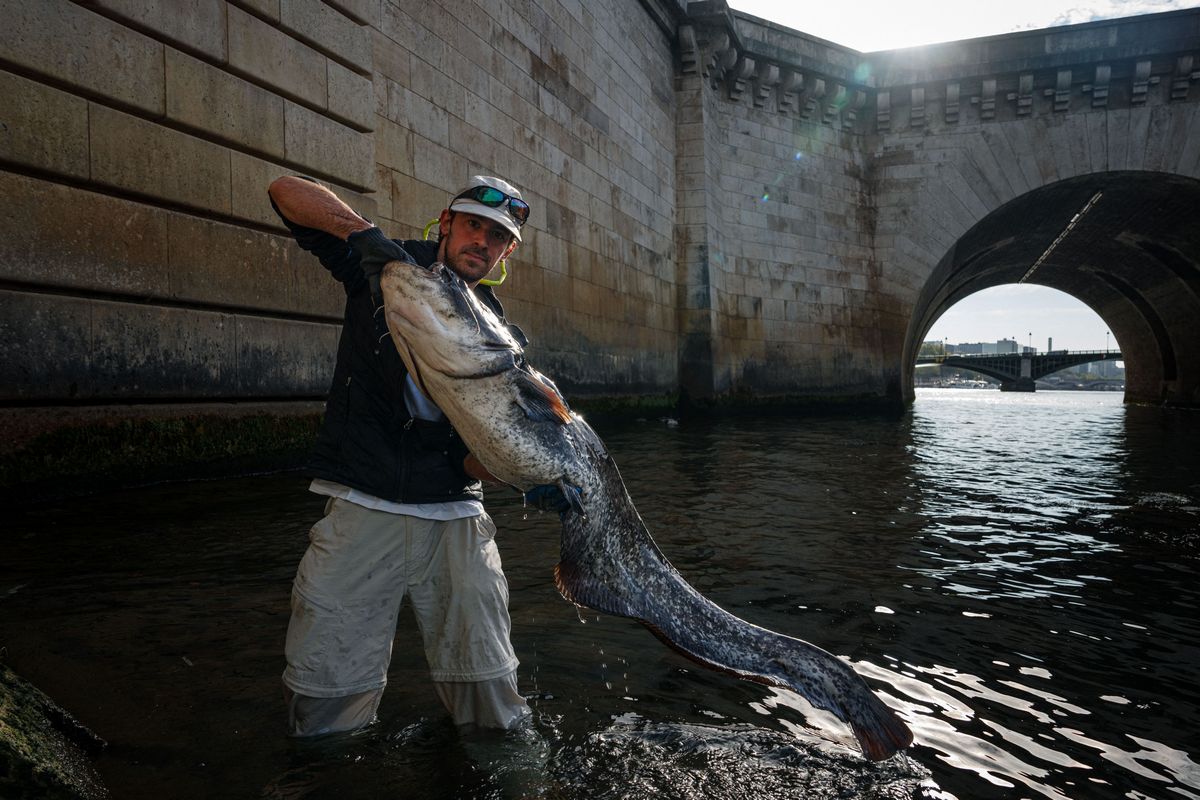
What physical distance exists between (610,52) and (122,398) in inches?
466

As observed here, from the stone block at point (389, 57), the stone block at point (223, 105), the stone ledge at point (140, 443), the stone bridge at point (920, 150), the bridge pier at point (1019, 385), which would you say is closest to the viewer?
the stone ledge at point (140, 443)

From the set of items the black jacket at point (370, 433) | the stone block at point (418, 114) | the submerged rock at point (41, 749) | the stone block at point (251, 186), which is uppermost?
the stone block at point (418, 114)

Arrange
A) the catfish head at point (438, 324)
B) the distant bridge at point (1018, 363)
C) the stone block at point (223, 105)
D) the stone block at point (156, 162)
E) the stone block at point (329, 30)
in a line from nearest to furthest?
the catfish head at point (438, 324) < the stone block at point (156, 162) < the stone block at point (223, 105) < the stone block at point (329, 30) < the distant bridge at point (1018, 363)

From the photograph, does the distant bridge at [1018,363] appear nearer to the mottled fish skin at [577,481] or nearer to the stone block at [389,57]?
the stone block at [389,57]

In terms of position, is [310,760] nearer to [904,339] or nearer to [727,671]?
[727,671]

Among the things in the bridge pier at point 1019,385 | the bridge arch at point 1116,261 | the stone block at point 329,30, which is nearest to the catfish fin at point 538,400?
the stone block at point 329,30

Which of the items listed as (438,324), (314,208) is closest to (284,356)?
(314,208)

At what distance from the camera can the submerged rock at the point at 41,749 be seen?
68.0 inches

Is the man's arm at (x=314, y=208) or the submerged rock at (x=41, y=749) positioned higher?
the man's arm at (x=314, y=208)

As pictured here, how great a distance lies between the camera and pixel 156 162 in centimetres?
588

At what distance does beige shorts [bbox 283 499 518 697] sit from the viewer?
229cm

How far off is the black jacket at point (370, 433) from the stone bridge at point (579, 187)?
3.90m

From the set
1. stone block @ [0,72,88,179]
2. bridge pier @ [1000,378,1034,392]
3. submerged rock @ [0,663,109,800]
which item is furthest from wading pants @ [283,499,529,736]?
bridge pier @ [1000,378,1034,392]

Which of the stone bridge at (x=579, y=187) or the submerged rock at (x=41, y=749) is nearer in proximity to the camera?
the submerged rock at (x=41, y=749)
